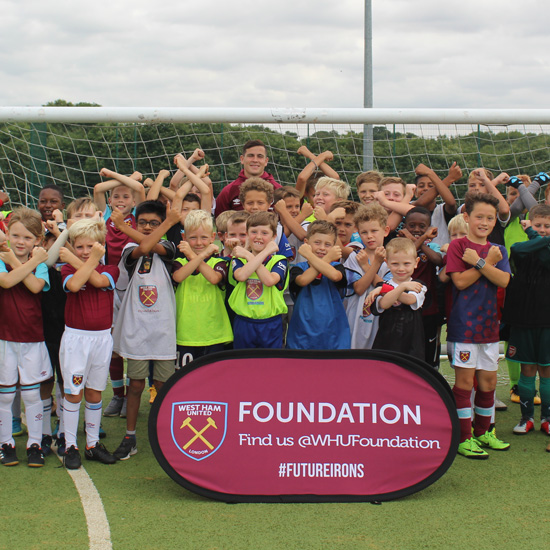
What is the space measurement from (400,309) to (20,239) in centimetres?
259

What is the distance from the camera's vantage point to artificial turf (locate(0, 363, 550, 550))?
3.12 m

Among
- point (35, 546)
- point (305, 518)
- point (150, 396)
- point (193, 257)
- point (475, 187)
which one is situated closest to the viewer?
point (35, 546)

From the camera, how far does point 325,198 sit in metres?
5.15

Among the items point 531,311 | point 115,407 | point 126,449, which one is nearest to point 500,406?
point 531,311

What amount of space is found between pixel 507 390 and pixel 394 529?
11.3 feet

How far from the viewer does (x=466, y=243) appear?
4.38 metres

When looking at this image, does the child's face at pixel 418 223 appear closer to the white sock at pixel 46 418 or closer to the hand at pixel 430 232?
the hand at pixel 430 232

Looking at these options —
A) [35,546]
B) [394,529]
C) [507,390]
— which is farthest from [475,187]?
[35,546]

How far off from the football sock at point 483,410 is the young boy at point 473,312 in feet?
0.30

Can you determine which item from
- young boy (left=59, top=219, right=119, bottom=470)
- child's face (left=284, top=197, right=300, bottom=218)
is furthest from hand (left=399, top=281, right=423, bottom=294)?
young boy (left=59, top=219, right=119, bottom=470)

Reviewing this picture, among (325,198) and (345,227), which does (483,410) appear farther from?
(325,198)

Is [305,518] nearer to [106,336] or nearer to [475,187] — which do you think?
[106,336]

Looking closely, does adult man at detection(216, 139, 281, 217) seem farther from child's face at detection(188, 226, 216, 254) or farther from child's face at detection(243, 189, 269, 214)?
child's face at detection(188, 226, 216, 254)

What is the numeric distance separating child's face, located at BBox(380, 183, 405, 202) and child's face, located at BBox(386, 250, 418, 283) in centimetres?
103
